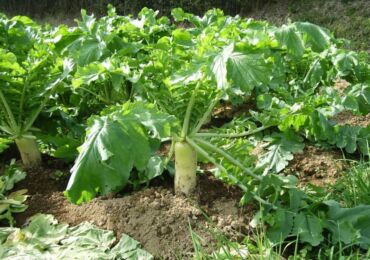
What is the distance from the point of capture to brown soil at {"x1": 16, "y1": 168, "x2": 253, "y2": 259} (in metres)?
2.35

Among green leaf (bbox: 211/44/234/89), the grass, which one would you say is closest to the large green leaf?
green leaf (bbox: 211/44/234/89)

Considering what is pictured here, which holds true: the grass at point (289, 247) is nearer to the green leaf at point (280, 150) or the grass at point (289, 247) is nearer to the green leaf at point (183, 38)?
the green leaf at point (280, 150)

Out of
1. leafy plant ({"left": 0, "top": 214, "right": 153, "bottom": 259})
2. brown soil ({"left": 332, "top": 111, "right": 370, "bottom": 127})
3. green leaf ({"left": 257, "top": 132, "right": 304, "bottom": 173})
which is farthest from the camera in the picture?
brown soil ({"left": 332, "top": 111, "right": 370, "bottom": 127})

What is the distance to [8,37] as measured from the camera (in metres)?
3.31

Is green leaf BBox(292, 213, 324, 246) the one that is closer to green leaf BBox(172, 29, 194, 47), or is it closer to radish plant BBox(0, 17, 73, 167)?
green leaf BBox(172, 29, 194, 47)

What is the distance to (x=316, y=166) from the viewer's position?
10.7 feet

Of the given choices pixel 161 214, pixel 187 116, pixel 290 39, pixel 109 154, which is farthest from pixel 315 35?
pixel 109 154

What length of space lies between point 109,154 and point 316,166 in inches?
72.1

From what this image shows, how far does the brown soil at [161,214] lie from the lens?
2350 mm

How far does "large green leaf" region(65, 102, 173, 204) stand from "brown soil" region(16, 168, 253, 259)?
0.45m

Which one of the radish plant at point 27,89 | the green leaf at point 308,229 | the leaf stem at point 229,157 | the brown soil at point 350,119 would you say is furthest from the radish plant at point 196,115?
the brown soil at point 350,119

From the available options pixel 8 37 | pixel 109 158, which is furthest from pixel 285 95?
pixel 8 37

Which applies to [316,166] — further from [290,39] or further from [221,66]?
[221,66]

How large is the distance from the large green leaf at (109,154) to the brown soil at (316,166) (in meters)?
1.43
